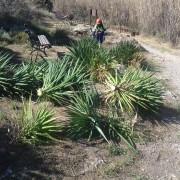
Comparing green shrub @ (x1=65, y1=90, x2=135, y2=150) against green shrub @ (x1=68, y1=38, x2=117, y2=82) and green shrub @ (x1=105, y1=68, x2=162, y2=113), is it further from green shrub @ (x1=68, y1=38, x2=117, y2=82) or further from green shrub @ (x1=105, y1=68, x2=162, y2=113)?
green shrub @ (x1=68, y1=38, x2=117, y2=82)

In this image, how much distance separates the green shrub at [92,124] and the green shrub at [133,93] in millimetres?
646

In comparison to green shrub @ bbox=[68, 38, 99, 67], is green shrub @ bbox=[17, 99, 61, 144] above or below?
below

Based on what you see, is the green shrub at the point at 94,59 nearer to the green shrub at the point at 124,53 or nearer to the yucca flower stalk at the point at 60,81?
the yucca flower stalk at the point at 60,81

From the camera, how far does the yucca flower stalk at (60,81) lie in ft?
29.2

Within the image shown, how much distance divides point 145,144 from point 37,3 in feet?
61.0

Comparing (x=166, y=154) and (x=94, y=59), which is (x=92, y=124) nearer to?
(x=166, y=154)

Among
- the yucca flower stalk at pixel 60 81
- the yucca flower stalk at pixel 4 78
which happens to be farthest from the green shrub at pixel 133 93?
the yucca flower stalk at pixel 4 78

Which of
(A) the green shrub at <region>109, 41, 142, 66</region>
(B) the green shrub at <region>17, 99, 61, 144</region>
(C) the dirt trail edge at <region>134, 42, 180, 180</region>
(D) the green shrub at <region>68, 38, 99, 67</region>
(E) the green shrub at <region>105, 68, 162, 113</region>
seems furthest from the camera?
(A) the green shrub at <region>109, 41, 142, 66</region>

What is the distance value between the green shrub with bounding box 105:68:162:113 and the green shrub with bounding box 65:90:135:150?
0.65 meters

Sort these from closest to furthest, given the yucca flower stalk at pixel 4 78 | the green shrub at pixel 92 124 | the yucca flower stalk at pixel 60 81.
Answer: the green shrub at pixel 92 124
the yucca flower stalk at pixel 4 78
the yucca flower stalk at pixel 60 81

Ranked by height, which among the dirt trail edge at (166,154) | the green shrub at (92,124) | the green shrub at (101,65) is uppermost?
the green shrub at (101,65)

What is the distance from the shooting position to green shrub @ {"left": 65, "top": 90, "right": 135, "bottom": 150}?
26.2ft

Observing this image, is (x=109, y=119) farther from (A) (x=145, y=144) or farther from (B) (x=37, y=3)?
(B) (x=37, y=3)

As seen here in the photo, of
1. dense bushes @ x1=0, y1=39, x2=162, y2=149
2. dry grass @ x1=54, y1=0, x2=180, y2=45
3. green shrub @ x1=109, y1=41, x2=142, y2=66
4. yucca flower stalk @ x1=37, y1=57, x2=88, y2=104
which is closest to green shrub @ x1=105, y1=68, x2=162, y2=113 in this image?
dense bushes @ x1=0, y1=39, x2=162, y2=149
